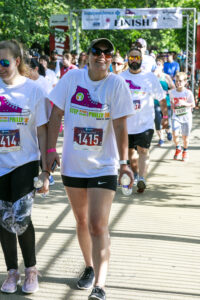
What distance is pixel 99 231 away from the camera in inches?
153

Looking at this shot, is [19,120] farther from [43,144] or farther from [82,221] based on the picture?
[82,221]

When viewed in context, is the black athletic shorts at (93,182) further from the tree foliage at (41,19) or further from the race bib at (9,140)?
the tree foliage at (41,19)

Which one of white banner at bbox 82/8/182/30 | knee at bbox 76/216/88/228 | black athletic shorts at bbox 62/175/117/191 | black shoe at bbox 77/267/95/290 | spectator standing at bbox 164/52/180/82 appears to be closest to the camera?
black athletic shorts at bbox 62/175/117/191

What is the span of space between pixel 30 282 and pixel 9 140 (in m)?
1.08

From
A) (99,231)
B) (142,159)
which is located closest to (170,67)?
(142,159)

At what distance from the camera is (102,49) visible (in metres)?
3.95

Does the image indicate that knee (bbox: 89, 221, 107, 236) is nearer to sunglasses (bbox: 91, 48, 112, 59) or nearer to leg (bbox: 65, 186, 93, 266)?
leg (bbox: 65, 186, 93, 266)

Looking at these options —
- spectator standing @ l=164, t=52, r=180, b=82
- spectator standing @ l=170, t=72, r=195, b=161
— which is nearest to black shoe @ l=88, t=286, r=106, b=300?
spectator standing @ l=170, t=72, r=195, b=161

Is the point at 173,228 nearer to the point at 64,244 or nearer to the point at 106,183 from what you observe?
the point at 64,244

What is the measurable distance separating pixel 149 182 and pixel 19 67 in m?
4.71

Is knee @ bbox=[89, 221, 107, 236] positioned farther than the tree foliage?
No

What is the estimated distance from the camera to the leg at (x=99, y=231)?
389cm

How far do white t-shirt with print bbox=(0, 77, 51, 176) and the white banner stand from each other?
1524cm

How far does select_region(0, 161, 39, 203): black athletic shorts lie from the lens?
13.5 ft
